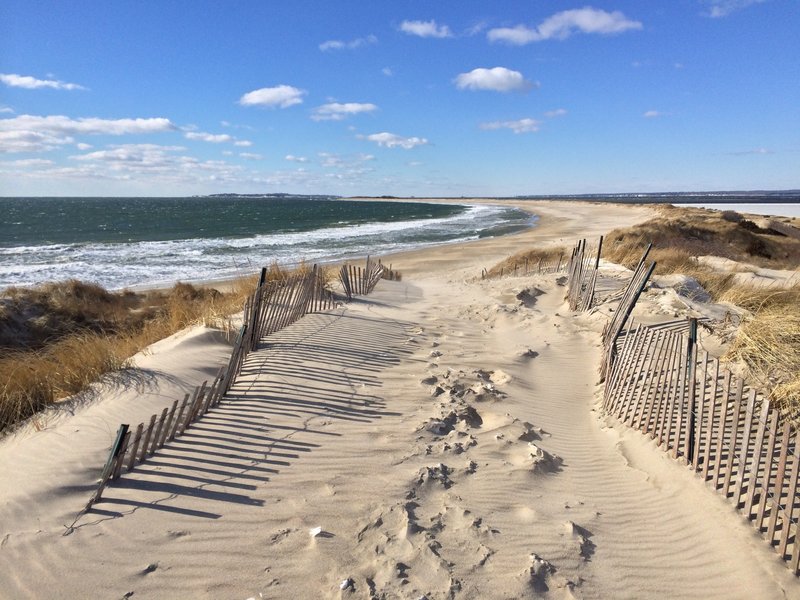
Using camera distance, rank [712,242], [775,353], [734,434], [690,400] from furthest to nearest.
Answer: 1. [712,242]
2. [775,353]
3. [690,400]
4. [734,434]

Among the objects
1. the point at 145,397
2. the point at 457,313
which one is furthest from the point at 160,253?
the point at 145,397

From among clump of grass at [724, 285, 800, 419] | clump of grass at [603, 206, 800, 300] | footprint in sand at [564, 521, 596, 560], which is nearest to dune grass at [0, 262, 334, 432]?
footprint in sand at [564, 521, 596, 560]

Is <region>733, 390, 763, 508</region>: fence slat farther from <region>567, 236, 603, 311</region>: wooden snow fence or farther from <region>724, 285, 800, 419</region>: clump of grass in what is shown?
<region>567, 236, 603, 311</region>: wooden snow fence

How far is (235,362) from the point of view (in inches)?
230

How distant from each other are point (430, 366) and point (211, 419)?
332 centimetres

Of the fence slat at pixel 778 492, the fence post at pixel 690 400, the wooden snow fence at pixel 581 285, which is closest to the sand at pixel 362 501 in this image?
the fence slat at pixel 778 492

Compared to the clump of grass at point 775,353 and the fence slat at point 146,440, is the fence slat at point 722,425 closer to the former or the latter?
the clump of grass at point 775,353

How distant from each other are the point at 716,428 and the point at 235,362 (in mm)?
5196

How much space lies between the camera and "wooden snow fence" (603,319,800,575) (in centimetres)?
351

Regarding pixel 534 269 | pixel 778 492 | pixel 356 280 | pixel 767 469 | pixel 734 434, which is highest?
pixel 356 280

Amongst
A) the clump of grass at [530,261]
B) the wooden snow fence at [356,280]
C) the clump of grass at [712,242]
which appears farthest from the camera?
the clump of grass at [712,242]

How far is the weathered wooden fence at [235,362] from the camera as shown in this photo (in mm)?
3945

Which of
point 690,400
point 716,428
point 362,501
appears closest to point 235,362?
point 362,501

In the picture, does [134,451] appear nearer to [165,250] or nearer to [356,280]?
[356,280]
